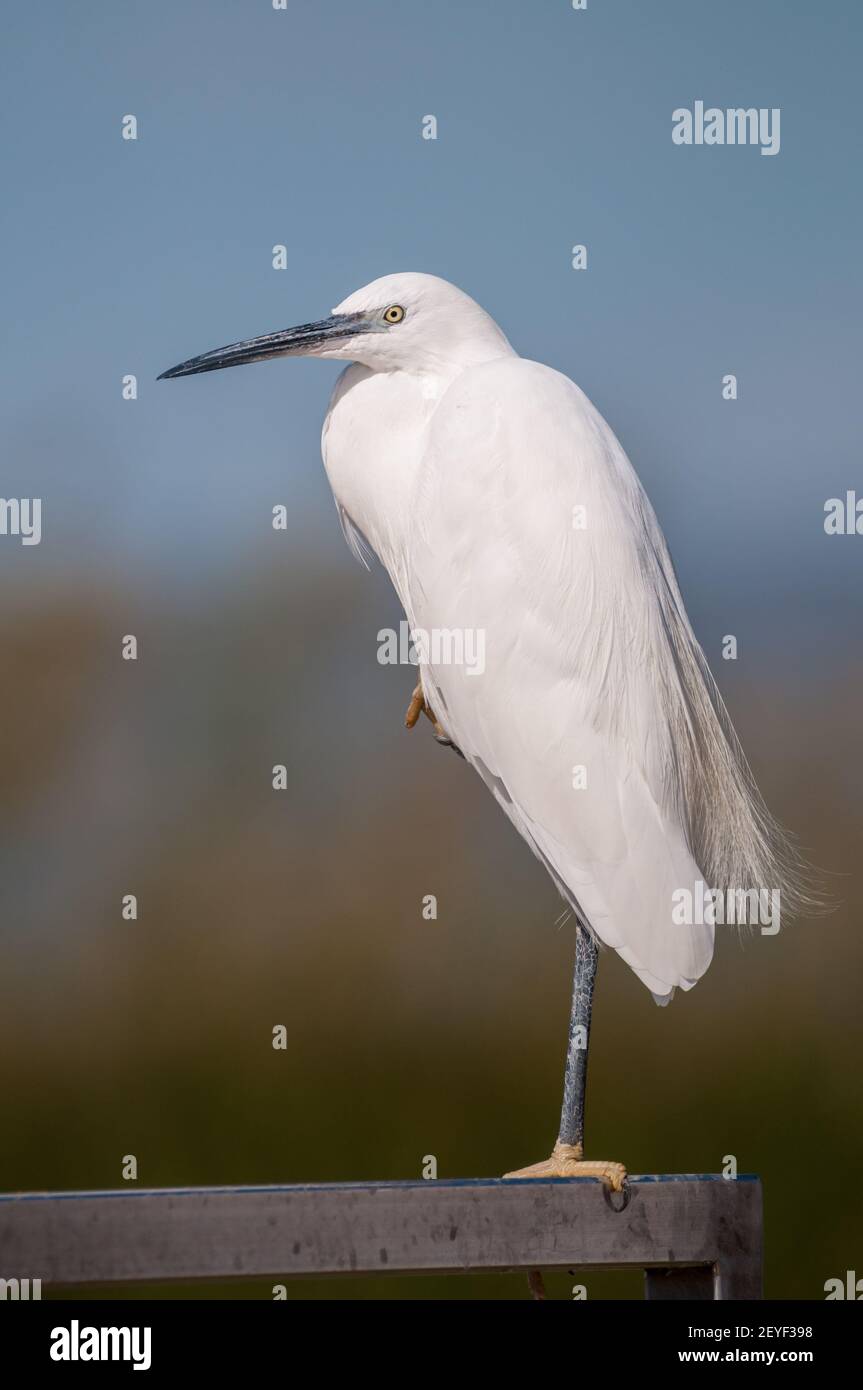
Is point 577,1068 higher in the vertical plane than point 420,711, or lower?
lower

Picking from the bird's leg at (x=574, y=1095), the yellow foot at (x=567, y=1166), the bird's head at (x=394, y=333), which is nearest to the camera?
the yellow foot at (x=567, y=1166)

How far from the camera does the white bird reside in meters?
1.66

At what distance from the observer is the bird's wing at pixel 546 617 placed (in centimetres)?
170

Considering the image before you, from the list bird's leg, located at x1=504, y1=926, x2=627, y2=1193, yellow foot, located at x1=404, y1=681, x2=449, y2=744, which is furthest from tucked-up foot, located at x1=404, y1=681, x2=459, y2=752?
bird's leg, located at x1=504, y1=926, x2=627, y2=1193

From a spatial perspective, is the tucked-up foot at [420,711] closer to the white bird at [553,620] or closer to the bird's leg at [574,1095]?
the white bird at [553,620]

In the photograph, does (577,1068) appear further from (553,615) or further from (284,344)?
(284,344)

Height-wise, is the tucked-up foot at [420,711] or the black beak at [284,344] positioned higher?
the black beak at [284,344]

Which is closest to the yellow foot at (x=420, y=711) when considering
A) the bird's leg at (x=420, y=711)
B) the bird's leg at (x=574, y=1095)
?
the bird's leg at (x=420, y=711)

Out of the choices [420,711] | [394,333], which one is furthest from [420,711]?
[394,333]

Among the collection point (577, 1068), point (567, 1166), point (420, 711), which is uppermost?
point (420, 711)

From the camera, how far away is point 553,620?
1.74 metres

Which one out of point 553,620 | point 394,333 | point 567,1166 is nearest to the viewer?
point 567,1166

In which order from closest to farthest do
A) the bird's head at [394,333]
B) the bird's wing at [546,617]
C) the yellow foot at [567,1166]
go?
the yellow foot at [567,1166] < the bird's wing at [546,617] < the bird's head at [394,333]

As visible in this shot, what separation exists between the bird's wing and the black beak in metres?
0.19
